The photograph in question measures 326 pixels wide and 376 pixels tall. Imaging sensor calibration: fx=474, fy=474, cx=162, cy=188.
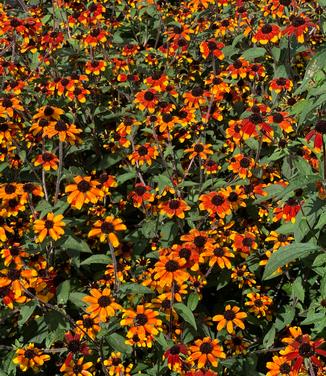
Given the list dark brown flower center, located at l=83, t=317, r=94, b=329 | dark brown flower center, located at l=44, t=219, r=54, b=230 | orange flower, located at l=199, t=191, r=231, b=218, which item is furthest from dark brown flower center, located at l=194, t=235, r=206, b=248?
dark brown flower center, located at l=44, t=219, r=54, b=230

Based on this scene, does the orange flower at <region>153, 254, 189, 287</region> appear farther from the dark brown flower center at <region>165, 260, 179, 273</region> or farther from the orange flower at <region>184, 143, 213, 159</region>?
the orange flower at <region>184, 143, 213, 159</region>

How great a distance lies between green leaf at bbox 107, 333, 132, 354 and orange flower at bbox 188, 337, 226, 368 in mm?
371

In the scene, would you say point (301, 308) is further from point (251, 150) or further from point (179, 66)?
point (179, 66)

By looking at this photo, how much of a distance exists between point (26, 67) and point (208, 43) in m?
1.96

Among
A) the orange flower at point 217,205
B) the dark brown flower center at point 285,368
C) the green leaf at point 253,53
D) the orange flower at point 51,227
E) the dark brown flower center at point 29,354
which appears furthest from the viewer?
the green leaf at point 253,53

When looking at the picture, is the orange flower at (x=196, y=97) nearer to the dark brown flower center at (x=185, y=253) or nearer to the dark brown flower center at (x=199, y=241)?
the dark brown flower center at (x=199, y=241)

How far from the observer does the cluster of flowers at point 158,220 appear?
2629 mm

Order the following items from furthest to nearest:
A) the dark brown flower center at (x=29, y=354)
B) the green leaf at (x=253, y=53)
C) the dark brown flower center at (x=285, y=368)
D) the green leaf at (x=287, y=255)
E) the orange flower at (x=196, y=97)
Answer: the green leaf at (x=253, y=53), the orange flower at (x=196, y=97), the dark brown flower center at (x=29, y=354), the dark brown flower center at (x=285, y=368), the green leaf at (x=287, y=255)

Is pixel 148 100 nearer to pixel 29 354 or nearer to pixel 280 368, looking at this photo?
pixel 29 354

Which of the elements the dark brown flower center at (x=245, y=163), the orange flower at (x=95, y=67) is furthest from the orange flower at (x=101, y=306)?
the orange flower at (x=95, y=67)

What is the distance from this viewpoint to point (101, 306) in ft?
8.49

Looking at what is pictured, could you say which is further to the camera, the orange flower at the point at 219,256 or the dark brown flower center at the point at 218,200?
the dark brown flower center at the point at 218,200

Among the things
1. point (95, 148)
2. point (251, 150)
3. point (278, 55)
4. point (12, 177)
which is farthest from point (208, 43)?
point (12, 177)

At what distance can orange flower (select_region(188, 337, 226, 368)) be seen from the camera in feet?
8.04
